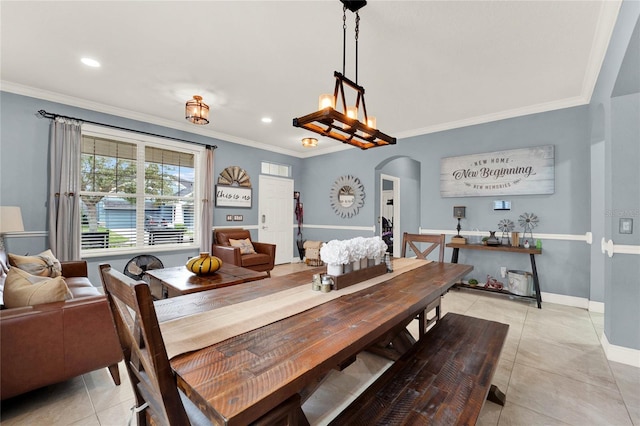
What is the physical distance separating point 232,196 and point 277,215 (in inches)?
47.2

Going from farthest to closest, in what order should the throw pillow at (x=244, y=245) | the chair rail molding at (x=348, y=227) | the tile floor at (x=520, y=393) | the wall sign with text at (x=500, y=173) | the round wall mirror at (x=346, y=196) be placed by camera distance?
the round wall mirror at (x=346, y=196)
the chair rail molding at (x=348, y=227)
the throw pillow at (x=244, y=245)
the wall sign with text at (x=500, y=173)
the tile floor at (x=520, y=393)

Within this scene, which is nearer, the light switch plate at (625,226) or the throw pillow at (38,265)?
the light switch plate at (625,226)

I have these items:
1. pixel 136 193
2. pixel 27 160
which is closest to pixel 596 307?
pixel 136 193

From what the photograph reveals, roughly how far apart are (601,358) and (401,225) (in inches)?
189

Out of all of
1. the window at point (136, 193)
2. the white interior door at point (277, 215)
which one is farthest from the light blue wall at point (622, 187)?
the window at point (136, 193)

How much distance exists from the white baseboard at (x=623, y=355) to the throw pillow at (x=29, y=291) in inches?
159

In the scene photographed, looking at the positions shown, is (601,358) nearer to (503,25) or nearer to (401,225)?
(503,25)

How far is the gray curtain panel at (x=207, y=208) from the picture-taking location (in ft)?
16.0

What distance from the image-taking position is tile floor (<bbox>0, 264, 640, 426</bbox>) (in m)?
1.62

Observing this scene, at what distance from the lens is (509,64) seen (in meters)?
2.78

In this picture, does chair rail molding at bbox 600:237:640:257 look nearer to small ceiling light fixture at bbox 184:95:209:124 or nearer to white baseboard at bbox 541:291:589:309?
white baseboard at bbox 541:291:589:309

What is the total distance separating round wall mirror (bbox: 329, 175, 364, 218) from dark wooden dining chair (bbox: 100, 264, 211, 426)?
16.6ft

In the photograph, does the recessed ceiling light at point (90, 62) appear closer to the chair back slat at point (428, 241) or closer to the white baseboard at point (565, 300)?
the chair back slat at point (428, 241)

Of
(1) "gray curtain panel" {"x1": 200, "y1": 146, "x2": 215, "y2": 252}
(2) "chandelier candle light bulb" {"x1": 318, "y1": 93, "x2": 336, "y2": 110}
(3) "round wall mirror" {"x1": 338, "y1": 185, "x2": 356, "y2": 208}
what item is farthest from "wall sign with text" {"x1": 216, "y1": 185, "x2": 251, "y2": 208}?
(2) "chandelier candle light bulb" {"x1": 318, "y1": 93, "x2": 336, "y2": 110}
